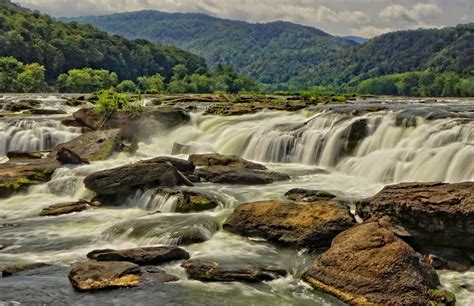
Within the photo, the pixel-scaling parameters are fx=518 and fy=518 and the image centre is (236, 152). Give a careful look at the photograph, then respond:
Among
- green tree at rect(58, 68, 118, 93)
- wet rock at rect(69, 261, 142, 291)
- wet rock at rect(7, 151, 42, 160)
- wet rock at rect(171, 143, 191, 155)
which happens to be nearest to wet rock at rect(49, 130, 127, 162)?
wet rock at rect(7, 151, 42, 160)

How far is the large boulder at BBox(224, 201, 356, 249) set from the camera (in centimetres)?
1519

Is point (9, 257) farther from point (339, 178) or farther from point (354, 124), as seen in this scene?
point (354, 124)

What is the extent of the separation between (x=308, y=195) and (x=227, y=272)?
24.8ft

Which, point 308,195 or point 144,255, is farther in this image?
point 308,195

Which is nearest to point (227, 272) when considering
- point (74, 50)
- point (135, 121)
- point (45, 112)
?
point (135, 121)

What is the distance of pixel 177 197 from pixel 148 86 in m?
127

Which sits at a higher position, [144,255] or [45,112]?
[45,112]

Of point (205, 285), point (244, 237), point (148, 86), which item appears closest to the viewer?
point (205, 285)

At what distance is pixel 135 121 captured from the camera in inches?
1474

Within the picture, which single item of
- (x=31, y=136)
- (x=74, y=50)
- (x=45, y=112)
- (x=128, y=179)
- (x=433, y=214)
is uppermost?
(x=74, y=50)

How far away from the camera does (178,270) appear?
13.3 metres

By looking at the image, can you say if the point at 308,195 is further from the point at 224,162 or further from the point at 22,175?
the point at 22,175

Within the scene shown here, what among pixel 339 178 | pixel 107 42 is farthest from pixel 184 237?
pixel 107 42

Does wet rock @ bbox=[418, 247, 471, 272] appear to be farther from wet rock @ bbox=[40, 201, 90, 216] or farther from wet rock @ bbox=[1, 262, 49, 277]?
wet rock @ bbox=[40, 201, 90, 216]
